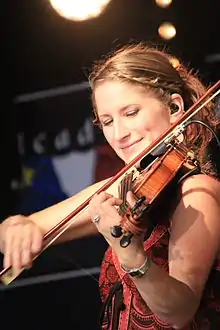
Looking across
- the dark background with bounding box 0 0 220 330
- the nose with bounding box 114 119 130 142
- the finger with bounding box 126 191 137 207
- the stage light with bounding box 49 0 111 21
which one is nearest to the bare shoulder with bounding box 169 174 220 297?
the finger with bounding box 126 191 137 207

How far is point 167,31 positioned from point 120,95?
84 cm

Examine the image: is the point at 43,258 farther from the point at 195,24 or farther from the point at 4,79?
the point at 195,24

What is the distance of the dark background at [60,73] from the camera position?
2.09 meters

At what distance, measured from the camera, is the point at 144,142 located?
4.41ft

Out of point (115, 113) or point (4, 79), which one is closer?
point (115, 113)

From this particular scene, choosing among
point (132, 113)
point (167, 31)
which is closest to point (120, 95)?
point (132, 113)


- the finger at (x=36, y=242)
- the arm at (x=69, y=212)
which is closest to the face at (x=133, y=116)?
the arm at (x=69, y=212)

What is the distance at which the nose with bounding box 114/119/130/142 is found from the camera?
135cm

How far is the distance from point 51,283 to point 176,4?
85cm

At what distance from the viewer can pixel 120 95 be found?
4.43ft

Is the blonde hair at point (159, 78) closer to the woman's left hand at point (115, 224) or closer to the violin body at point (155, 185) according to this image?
the violin body at point (155, 185)

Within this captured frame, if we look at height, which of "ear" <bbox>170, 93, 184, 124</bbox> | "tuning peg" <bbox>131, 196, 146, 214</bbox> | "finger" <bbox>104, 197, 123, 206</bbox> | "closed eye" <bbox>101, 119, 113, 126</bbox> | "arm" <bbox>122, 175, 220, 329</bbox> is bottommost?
"arm" <bbox>122, 175, 220, 329</bbox>

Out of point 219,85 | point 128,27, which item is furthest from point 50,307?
point 219,85

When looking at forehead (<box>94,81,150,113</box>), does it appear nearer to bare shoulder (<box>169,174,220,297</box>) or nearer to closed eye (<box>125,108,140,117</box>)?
closed eye (<box>125,108,140,117</box>)
